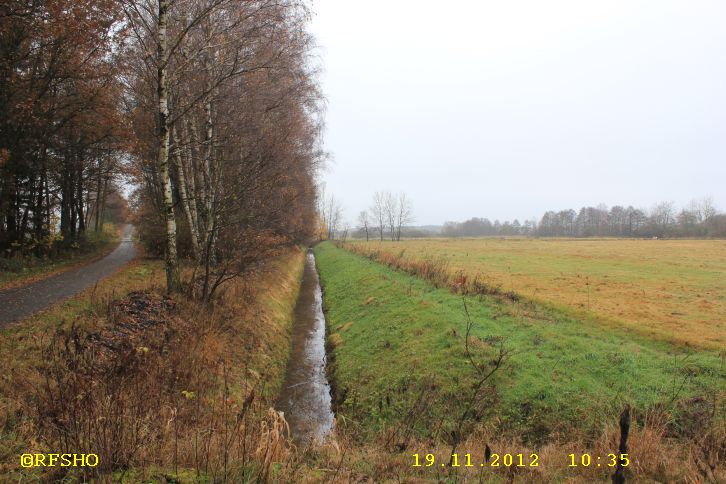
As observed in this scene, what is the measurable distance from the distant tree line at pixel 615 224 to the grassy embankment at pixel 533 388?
108684 mm

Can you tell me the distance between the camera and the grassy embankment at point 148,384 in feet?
11.5

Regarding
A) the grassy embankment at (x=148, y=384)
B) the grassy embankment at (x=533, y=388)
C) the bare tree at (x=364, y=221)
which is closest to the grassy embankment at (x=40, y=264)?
the grassy embankment at (x=148, y=384)

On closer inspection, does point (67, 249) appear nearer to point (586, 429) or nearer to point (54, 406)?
point (54, 406)

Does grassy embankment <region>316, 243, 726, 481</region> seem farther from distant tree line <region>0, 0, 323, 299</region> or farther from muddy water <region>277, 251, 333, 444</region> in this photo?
distant tree line <region>0, 0, 323, 299</region>

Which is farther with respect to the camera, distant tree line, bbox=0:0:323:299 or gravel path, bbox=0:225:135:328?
distant tree line, bbox=0:0:323:299

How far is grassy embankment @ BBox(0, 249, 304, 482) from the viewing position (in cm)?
350

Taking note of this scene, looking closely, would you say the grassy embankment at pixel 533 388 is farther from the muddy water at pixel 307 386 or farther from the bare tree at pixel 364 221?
the bare tree at pixel 364 221

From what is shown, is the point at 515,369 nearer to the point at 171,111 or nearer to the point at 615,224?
the point at 171,111

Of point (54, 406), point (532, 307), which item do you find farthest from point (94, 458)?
point (532, 307)

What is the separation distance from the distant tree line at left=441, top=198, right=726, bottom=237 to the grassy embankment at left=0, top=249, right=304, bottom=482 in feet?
376
